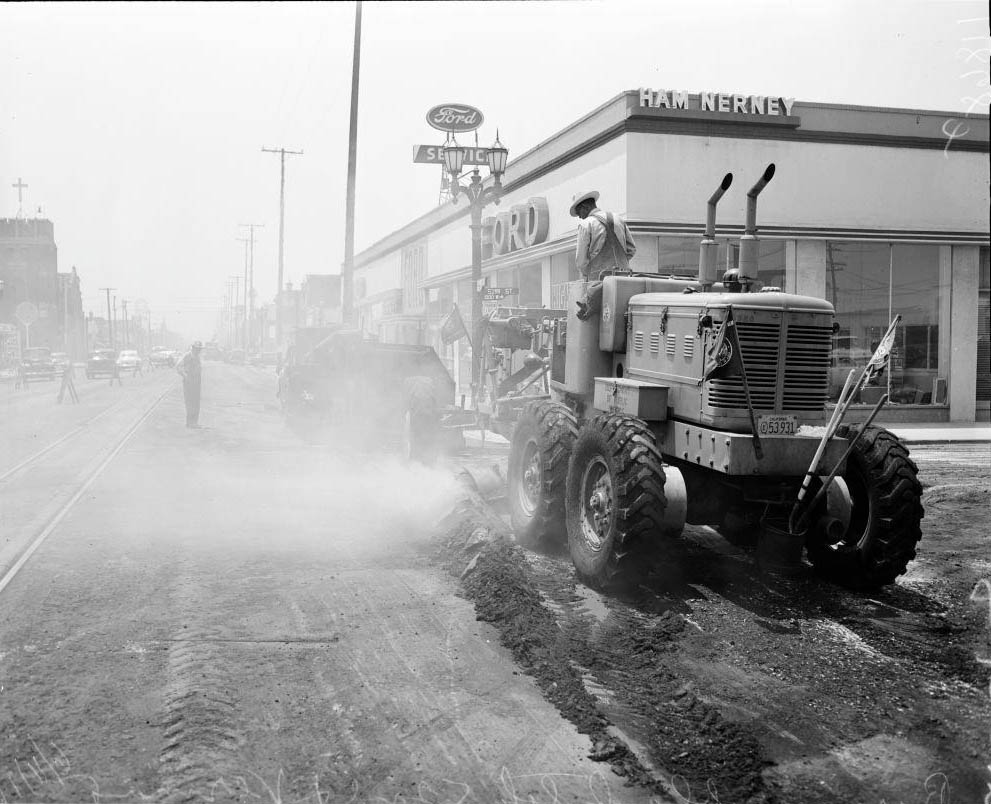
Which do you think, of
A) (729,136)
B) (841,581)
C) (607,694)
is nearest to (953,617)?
(841,581)

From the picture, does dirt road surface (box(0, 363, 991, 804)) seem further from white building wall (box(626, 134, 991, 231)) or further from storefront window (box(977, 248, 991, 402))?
storefront window (box(977, 248, 991, 402))

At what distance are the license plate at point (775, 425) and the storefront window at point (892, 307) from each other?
14543mm

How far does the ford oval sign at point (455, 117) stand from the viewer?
63.7ft

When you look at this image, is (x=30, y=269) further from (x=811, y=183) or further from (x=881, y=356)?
(x=881, y=356)

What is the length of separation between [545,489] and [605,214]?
8.75 ft

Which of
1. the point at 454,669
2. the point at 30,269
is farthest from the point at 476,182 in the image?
the point at 30,269

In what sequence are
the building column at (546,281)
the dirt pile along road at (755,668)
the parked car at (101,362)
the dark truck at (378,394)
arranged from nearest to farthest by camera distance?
the dirt pile along road at (755,668)
the dark truck at (378,394)
the building column at (546,281)
the parked car at (101,362)

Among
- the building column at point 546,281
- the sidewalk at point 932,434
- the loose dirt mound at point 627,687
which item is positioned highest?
the building column at point 546,281

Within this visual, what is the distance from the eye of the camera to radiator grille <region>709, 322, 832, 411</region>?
21.1 feet

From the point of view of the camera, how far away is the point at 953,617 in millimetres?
6234

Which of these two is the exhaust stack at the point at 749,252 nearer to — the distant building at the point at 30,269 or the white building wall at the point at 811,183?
the white building wall at the point at 811,183

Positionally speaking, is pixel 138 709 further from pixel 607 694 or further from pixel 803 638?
pixel 803 638

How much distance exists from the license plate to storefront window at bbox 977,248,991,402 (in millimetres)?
17223

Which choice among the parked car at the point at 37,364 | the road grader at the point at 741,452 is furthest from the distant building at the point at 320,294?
the road grader at the point at 741,452
